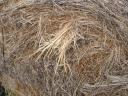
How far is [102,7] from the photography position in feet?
7.21

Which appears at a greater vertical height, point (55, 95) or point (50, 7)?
point (50, 7)

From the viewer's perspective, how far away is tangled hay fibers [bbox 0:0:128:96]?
2080 millimetres

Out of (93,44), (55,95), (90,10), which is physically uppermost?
(90,10)

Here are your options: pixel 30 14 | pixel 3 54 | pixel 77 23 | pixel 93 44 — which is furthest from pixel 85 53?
pixel 3 54

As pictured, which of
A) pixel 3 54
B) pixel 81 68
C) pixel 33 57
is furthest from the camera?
pixel 3 54

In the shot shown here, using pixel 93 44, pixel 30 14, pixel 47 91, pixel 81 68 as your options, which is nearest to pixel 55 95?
pixel 47 91

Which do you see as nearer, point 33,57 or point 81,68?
point 81,68

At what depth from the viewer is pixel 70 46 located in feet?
6.94

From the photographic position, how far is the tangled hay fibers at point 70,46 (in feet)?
6.82

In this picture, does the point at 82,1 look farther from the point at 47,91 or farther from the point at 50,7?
the point at 47,91

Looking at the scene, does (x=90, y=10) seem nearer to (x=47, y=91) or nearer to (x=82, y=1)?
(x=82, y=1)

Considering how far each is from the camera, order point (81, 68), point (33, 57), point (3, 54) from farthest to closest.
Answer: point (3, 54), point (33, 57), point (81, 68)

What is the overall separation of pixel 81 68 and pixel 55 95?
26cm

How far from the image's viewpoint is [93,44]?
2.11 meters
